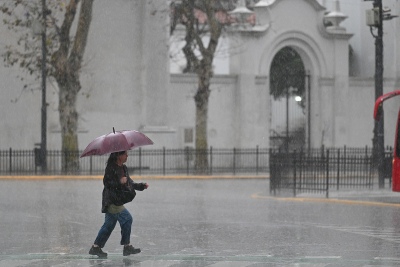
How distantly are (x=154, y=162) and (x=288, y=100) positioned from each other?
28.9 feet

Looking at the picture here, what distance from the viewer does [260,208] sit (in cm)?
2517

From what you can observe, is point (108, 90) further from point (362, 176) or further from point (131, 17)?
point (362, 176)

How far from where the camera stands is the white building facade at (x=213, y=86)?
45250mm

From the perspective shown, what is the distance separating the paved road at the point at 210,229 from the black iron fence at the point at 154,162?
9750mm

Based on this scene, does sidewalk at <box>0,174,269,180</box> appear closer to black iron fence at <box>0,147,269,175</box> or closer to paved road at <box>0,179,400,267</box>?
black iron fence at <box>0,147,269,175</box>

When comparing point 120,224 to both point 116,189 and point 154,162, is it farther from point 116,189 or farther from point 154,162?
point 154,162

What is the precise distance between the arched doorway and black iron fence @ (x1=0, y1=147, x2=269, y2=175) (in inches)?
105

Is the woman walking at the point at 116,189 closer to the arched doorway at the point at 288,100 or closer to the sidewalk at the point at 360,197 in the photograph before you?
the sidewalk at the point at 360,197

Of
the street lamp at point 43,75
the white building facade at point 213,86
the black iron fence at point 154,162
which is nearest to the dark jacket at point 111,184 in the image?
the street lamp at point 43,75

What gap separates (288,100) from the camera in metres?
50.9

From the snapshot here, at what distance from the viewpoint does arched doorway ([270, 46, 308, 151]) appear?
50.3 metres

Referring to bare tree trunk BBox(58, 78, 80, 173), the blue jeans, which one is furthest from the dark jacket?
bare tree trunk BBox(58, 78, 80, 173)

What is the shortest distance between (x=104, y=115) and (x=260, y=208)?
21827 millimetres

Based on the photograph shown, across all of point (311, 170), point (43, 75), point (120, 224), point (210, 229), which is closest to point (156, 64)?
point (43, 75)
